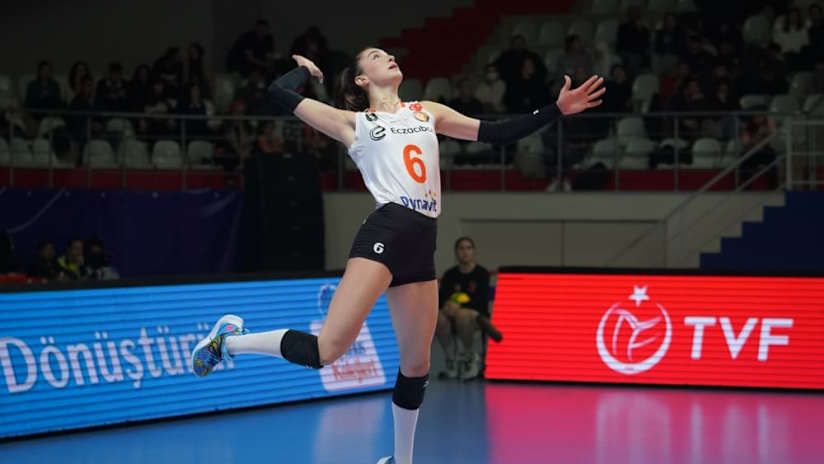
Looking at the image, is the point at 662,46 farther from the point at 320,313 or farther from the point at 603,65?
the point at 320,313

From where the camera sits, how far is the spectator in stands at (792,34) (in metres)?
17.6

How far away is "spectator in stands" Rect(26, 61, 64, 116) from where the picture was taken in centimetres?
1656

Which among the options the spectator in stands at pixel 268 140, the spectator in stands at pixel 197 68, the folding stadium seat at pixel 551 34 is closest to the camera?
the spectator in stands at pixel 268 140

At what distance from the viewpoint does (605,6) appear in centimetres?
1995

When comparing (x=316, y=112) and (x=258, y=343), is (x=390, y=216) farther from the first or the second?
(x=258, y=343)

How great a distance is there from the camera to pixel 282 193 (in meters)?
16.3

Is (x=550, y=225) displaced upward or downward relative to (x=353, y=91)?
downward

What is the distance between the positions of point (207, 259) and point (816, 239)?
7.88 meters

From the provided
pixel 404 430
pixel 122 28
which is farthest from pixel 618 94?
pixel 404 430

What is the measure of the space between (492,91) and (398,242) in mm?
11654

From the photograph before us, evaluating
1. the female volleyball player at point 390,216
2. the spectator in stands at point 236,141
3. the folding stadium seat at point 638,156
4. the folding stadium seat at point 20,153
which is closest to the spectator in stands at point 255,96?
the spectator in stands at point 236,141

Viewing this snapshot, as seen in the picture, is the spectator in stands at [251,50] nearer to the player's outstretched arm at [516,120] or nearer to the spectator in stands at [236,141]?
the spectator in stands at [236,141]

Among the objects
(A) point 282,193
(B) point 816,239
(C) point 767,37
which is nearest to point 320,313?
(A) point 282,193

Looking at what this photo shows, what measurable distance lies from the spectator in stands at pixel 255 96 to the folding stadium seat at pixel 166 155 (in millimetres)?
1243
